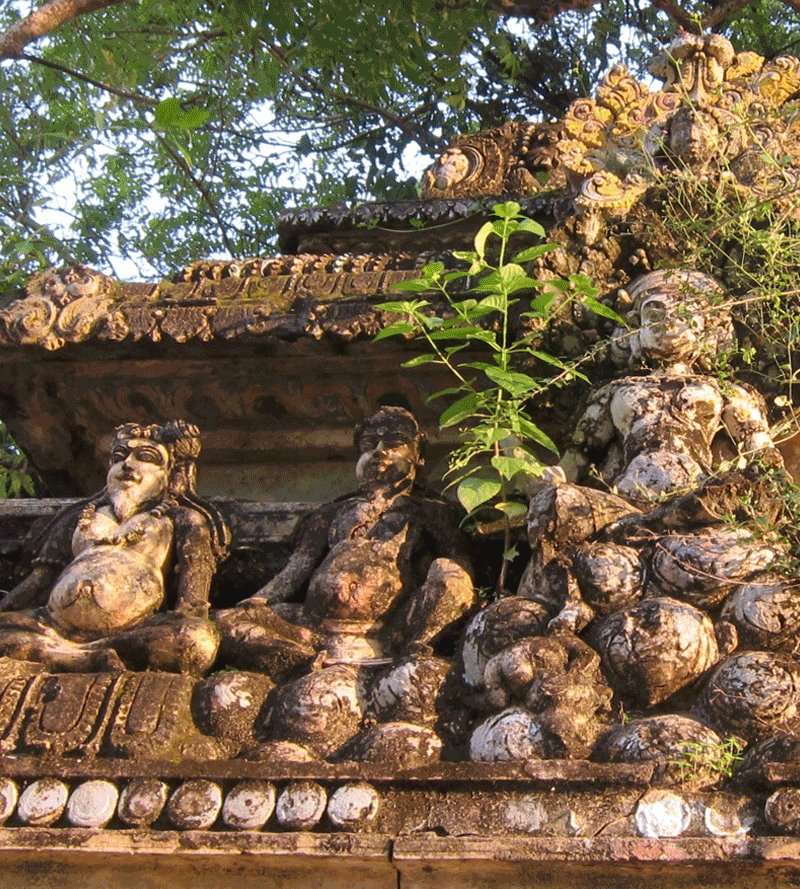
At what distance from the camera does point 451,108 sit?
12.2 metres

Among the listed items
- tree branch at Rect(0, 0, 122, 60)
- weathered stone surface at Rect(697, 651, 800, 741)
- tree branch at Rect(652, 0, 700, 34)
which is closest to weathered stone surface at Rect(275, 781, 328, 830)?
weathered stone surface at Rect(697, 651, 800, 741)

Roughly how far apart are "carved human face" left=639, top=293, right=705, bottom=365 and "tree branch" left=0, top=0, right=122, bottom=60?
299 cm

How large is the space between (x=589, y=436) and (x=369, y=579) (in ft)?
4.13

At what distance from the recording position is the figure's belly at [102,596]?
5.15 metres

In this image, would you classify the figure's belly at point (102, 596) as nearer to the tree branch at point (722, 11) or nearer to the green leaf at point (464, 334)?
the green leaf at point (464, 334)

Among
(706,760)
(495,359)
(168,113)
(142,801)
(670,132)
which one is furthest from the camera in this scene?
(670,132)

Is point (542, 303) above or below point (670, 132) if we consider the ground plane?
below

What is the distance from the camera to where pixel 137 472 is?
18.9 feet

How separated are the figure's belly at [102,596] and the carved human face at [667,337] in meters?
2.28

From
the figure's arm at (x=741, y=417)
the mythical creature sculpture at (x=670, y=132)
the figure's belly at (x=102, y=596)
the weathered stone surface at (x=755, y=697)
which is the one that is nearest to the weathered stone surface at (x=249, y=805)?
the weathered stone surface at (x=755, y=697)

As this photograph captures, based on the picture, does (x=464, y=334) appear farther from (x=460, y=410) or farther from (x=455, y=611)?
(x=455, y=611)

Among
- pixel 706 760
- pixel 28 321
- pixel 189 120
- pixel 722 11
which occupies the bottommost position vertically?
pixel 706 760

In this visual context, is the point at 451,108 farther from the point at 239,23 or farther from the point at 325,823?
the point at 325,823

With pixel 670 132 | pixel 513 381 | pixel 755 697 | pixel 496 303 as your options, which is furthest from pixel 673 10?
pixel 755 697
